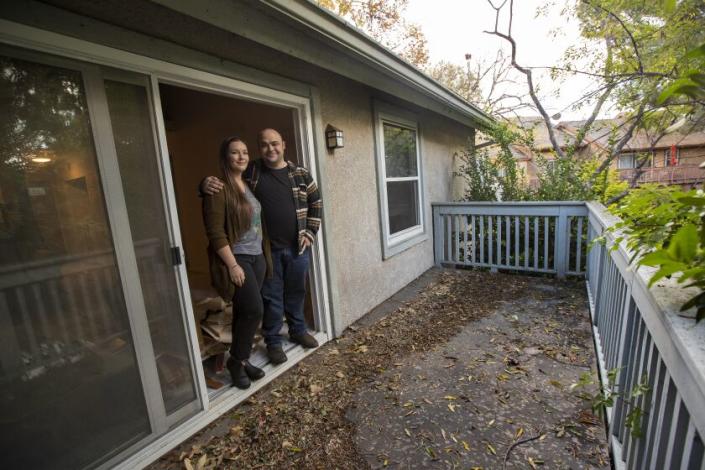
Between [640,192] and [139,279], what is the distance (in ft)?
7.54

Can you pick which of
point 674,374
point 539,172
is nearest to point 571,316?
point 539,172

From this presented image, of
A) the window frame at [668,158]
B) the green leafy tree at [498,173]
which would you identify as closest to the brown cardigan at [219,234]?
the green leafy tree at [498,173]

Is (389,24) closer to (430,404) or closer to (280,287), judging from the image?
(280,287)

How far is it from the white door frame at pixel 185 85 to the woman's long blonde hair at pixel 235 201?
34 centimetres

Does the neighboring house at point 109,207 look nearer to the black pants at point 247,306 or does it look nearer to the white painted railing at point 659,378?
the black pants at point 247,306

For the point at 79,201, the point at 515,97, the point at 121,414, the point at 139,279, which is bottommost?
the point at 121,414

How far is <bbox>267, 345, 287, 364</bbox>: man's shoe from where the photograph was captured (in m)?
2.68

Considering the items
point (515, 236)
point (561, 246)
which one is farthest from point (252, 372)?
point (561, 246)

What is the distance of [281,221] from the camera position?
2.61 m

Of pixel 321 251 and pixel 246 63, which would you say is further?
pixel 321 251

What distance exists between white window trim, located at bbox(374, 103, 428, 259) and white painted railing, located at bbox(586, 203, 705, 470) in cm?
239

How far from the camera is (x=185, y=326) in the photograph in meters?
2.01

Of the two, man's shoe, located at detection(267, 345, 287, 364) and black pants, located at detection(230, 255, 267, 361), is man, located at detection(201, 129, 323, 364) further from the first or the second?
black pants, located at detection(230, 255, 267, 361)

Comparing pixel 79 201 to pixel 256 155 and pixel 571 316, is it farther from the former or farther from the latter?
pixel 571 316
